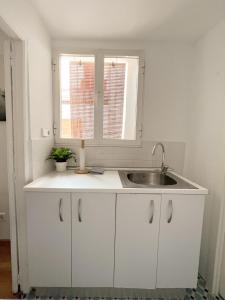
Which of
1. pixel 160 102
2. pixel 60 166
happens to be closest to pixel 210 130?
pixel 160 102

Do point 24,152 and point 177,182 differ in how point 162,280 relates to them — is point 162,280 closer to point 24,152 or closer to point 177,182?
point 177,182

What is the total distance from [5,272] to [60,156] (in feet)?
3.89

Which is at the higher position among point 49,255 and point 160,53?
point 160,53

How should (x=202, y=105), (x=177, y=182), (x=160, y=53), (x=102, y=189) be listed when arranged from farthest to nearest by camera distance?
1. (x=160, y=53)
2. (x=202, y=105)
3. (x=177, y=182)
4. (x=102, y=189)

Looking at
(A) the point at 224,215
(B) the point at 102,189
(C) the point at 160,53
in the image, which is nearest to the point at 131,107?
(C) the point at 160,53

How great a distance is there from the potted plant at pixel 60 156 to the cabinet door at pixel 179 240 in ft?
3.55

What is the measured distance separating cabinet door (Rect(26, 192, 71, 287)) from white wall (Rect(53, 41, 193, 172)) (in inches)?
31.3

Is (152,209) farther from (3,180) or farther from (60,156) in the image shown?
(3,180)

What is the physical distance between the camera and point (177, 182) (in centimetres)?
165

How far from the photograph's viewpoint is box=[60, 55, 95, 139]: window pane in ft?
6.72

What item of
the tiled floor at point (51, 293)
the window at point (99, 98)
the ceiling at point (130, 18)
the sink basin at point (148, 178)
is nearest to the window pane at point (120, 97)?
the window at point (99, 98)

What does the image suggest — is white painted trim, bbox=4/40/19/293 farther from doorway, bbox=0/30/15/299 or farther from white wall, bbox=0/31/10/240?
white wall, bbox=0/31/10/240

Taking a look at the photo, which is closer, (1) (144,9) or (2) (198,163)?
(1) (144,9)

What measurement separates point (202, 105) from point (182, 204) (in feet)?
3.29
